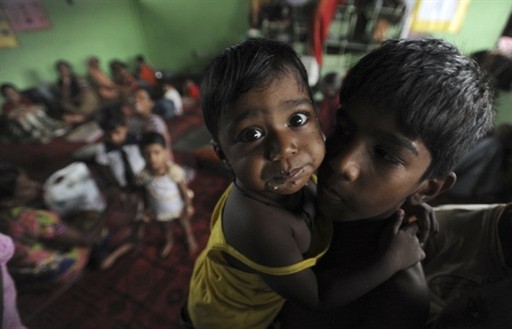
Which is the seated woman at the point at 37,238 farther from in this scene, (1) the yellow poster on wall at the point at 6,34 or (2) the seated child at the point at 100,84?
(1) the yellow poster on wall at the point at 6,34

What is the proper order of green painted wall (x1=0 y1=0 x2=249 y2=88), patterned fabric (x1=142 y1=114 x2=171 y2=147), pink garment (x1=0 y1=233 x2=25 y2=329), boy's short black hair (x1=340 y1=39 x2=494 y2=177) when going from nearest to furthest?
boy's short black hair (x1=340 y1=39 x2=494 y2=177)
pink garment (x1=0 y1=233 x2=25 y2=329)
patterned fabric (x1=142 y1=114 x2=171 y2=147)
green painted wall (x1=0 y1=0 x2=249 y2=88)

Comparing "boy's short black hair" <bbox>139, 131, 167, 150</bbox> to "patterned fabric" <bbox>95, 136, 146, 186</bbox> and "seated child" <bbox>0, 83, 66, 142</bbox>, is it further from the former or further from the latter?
"seated child" <bbox>0, 83, 66, 142</bbox>

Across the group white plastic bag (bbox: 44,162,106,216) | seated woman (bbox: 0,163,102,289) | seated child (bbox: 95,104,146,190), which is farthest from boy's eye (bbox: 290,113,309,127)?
white plastic bag (bbox: 44,162,106,216)

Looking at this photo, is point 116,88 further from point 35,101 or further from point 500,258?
point 500,258

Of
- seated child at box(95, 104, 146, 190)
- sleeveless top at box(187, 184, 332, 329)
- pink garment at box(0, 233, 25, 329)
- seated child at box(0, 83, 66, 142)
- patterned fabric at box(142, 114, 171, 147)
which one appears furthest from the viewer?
seated child at box(0, 83, 66, 142)

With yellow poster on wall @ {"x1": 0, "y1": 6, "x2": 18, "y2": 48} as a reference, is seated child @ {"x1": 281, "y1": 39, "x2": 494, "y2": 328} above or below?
above

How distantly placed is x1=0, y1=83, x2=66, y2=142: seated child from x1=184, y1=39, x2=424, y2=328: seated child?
4.70 meters

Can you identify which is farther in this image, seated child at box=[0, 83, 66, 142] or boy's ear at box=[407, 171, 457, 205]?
seated child at box=[0, 83, 66, 142]

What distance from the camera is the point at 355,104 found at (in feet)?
1.66

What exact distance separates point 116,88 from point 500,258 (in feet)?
18.3

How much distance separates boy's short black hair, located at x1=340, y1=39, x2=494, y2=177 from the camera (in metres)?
0.45

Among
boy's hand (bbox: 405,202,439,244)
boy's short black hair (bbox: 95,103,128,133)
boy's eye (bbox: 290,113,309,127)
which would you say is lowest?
boy's short black hair (bbox: 95,103,128,133)

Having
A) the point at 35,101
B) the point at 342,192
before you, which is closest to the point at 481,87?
the point at 342,192

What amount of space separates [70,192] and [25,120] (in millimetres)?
3016
